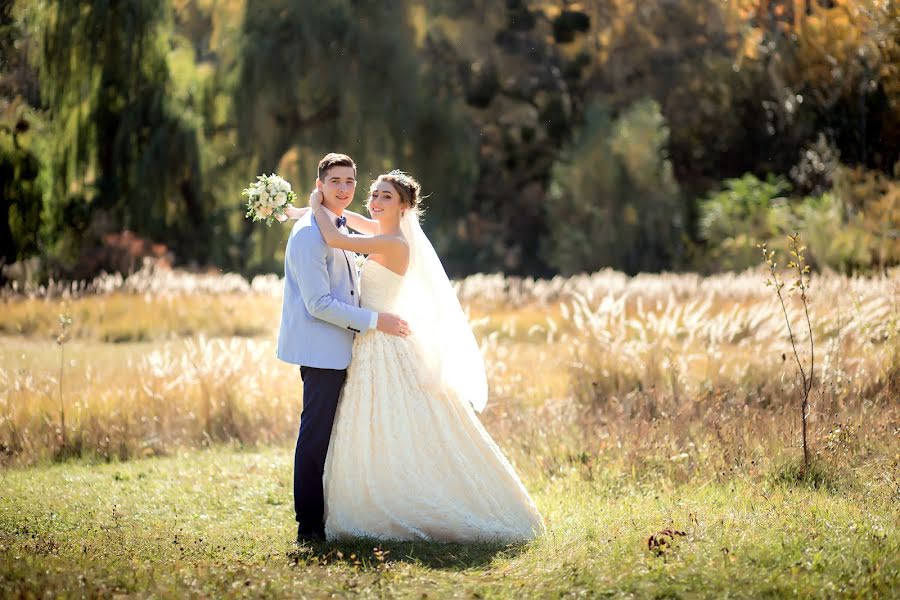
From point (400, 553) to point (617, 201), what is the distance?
65.3 ft

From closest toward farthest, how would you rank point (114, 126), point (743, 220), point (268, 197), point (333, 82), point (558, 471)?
point (268, 197), point (558, 471), point (114, 126), point (743, 220), point (333, 82)

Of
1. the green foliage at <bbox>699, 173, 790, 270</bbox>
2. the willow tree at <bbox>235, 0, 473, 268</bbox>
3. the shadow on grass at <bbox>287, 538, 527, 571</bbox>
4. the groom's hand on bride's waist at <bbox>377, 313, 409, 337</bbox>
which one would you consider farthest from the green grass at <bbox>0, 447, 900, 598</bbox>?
the willow tree at <bbox>235, 0, 473, 268</bbox>

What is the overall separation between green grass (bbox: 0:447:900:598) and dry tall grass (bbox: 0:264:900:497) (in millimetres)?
482

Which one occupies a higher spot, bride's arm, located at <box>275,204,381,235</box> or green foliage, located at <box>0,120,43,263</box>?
green foliage, located at <box>0,120,43,263</box>

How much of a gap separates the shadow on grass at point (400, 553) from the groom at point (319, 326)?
25 cm

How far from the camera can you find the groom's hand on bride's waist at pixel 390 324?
5.55 m

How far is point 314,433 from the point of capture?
557 centimetres

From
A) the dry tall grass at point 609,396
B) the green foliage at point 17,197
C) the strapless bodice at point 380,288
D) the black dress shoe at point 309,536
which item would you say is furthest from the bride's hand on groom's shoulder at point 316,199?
the green foliage at point 17,197

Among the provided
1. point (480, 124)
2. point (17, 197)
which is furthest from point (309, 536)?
point (480, 124)

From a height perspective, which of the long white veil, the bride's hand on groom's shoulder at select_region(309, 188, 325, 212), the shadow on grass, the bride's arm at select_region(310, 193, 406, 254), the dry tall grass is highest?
the bride's hand on groom's shoulder at select_region(309, 188, 325, 212)

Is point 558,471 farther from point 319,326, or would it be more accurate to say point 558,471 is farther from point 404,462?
point 319,326

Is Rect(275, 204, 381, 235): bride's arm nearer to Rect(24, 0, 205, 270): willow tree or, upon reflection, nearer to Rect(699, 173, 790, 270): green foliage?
Rect(24, 0, 205, 270): willow tree

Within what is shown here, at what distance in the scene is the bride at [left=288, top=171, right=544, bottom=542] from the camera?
5.61 m

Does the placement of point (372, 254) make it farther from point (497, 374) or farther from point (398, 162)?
point (398, 162)
